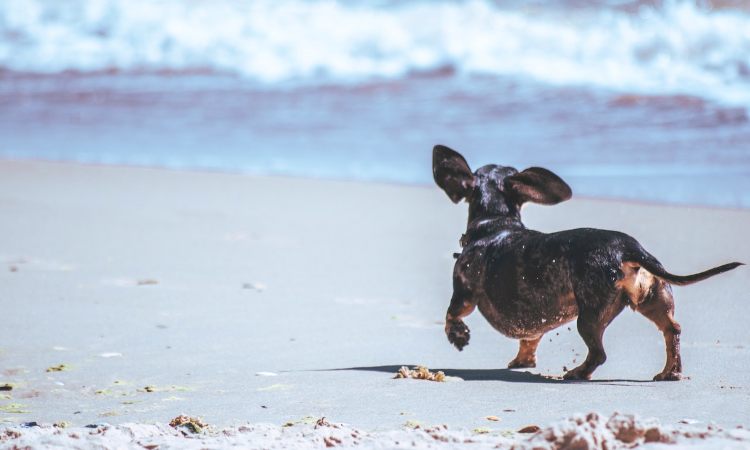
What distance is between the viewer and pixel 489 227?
15.0 feet

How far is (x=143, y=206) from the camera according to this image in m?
8.71

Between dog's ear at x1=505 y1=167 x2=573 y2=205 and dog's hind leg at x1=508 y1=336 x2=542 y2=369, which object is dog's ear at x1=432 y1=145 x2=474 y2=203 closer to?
dog's ear at x1=505 y1=167 x2=573 y2=205

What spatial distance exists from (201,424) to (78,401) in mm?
658

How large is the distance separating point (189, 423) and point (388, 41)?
45.4 ft

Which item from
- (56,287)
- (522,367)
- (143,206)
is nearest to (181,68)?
(143,206)

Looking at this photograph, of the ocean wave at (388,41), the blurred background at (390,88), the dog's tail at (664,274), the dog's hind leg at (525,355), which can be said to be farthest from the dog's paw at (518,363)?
the ocean wave at (388,41)

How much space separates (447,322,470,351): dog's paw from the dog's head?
17.8 inches

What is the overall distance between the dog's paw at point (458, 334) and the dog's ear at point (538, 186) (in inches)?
22.1

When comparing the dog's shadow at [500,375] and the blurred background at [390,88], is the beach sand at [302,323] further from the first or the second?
the blurred background at [390,88]

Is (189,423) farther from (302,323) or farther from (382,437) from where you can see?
(302,323)

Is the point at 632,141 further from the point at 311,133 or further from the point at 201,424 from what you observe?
the point at 201,424

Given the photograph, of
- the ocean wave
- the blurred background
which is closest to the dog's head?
the blurred background

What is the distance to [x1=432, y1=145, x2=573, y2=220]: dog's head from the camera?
15.0 ft

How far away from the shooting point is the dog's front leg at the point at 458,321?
4.45m
